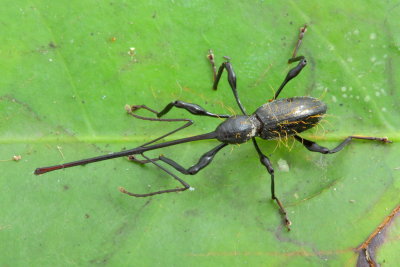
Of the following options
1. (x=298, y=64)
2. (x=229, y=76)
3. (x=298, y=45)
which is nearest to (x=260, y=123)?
(x=229, y=76)

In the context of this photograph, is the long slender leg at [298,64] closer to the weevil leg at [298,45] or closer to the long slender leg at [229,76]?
the weevil leg at [298,45]

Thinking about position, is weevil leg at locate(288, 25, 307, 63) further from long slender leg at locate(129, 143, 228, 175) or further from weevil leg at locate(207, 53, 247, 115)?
long slender leg at locate(129, 143, 228, 175)

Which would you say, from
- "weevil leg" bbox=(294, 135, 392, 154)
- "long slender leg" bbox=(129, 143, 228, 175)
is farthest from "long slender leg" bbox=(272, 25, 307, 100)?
"long slender leg" bbox=(129, 143, 228, 175)

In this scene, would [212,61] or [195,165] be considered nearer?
[195,165]

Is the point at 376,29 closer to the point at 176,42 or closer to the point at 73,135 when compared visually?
the point at 176,42

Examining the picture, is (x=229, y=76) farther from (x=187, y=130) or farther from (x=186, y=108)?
(x=187, y=130)

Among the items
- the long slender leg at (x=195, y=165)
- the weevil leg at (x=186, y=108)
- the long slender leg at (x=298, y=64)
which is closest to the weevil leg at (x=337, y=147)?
the long slender leg at (x=298, y=64)
